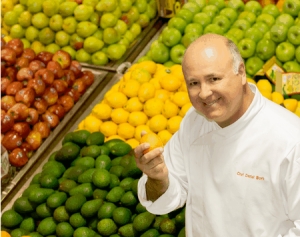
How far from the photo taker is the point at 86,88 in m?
4.39

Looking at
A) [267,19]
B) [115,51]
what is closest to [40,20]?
[115,51]

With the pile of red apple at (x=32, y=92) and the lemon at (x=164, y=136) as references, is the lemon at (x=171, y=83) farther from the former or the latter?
the pile of red apple at (x=32, y=92)

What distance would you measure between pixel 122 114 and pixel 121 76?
0.80 meters

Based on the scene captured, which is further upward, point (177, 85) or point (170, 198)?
point (170, 198)

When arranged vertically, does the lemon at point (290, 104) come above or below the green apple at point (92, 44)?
above

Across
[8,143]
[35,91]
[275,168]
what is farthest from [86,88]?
[275,168]

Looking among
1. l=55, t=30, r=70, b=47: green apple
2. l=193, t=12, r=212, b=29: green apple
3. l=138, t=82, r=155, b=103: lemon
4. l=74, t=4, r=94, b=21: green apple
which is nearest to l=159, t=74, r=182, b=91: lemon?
l=138, t=82, r=155, b=103: lemon

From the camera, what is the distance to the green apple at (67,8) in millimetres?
4523

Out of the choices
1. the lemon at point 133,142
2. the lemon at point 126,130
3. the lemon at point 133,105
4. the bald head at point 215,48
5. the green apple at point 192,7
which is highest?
the bald head at point 215,48

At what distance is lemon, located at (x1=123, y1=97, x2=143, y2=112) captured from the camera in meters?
3.76

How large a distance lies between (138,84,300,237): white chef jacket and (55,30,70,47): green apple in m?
2.59

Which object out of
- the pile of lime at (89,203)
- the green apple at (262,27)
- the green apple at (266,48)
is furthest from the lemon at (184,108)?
the green apple at (262,27)

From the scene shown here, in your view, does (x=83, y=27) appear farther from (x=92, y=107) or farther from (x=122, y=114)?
(x=122, y=114)

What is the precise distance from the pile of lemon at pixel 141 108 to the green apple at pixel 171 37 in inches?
13.4
